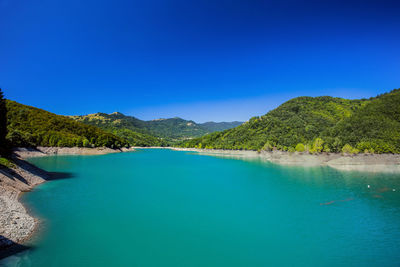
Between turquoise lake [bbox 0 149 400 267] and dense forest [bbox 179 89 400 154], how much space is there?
152ft

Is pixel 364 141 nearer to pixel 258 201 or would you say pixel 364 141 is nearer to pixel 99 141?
pixel 258 201

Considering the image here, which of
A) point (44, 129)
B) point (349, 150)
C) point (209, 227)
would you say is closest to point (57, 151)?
point (44, 129)

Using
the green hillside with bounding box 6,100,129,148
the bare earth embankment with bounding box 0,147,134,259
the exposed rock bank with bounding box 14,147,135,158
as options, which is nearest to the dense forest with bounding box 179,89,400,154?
the exposed rock bank with bounding box 14,147,135,158

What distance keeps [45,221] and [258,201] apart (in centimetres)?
1964

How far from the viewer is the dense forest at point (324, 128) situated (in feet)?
210

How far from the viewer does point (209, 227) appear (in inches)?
612

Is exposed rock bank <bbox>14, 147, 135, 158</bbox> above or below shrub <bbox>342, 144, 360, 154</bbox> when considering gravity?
below

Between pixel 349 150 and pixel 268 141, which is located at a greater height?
pixel 268 141

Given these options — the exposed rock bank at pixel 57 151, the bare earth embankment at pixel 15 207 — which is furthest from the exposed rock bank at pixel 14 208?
the exposed rock bank at pixel 57 151

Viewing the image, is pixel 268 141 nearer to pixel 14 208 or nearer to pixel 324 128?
pixel 324 128

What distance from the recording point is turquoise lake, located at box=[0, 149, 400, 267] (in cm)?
1116

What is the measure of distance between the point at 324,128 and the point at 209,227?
9880cm

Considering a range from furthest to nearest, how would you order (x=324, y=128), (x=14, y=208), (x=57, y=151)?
(x=324, y=128) < (x=57, y=151) < (x=14, y=208)

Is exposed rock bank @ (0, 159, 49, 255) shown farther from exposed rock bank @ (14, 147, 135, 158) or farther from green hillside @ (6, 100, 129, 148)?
green hillside @ (6, 100, 129, 148)
